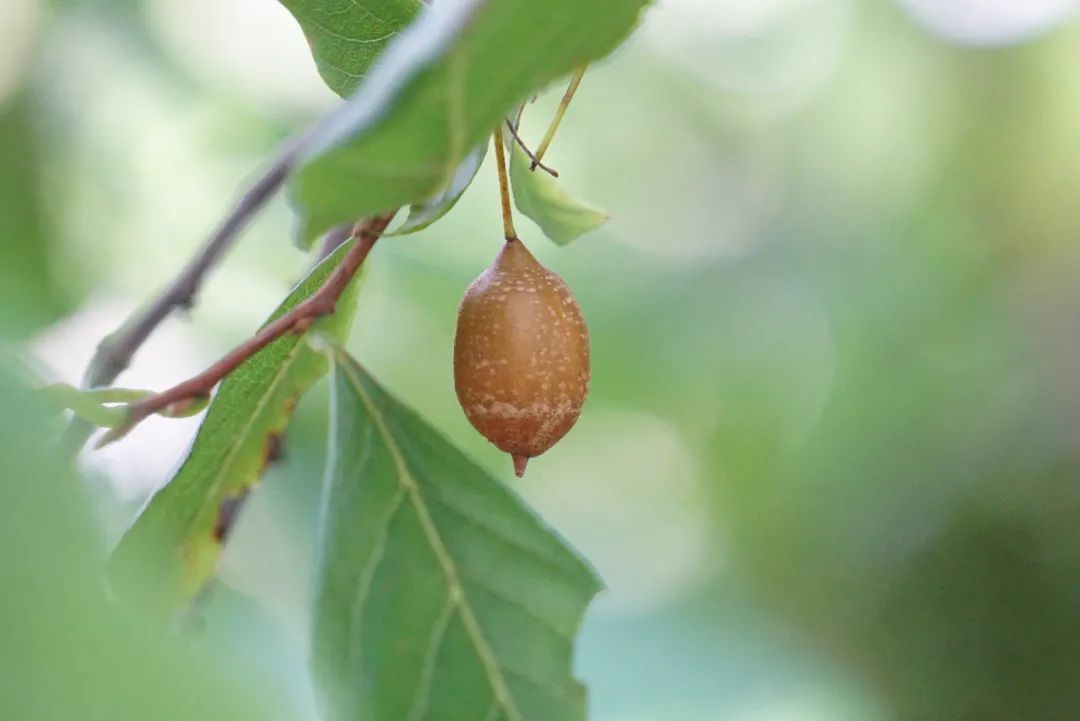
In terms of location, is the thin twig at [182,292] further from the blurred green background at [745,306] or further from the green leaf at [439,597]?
the blurred green background at [745,306]

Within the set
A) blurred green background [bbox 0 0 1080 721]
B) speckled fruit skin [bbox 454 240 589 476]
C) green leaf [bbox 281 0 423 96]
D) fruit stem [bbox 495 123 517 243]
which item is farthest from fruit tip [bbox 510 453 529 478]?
blurred green background [bbox 0 0 1080 721]

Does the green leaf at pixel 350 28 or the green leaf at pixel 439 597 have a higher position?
the green leaf at pixel 350 28

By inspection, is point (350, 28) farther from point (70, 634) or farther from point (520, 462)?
point (70, 634)

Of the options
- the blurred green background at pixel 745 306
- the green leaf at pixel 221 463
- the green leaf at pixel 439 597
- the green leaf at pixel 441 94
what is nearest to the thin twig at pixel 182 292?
the green leaf at pixel 221 463

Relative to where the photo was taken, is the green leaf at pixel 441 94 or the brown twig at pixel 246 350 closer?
the green leaf at pixel 441 94

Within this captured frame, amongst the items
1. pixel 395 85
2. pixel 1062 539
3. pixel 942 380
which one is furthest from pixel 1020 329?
pixel 395 85

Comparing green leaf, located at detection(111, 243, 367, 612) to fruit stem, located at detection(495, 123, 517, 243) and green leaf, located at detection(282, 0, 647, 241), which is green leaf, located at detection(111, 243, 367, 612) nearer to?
fruit stem, located at detection(495, 123, 517, 243)

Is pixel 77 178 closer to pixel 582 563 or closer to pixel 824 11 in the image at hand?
pixel 582 563

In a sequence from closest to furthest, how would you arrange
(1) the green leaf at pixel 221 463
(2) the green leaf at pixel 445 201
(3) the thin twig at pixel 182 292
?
1. (2) the green leaf at pixel 445 201
2. (1) the green leaf at pixel 221 463
3. (3) the thin twig at pixel 182 292
